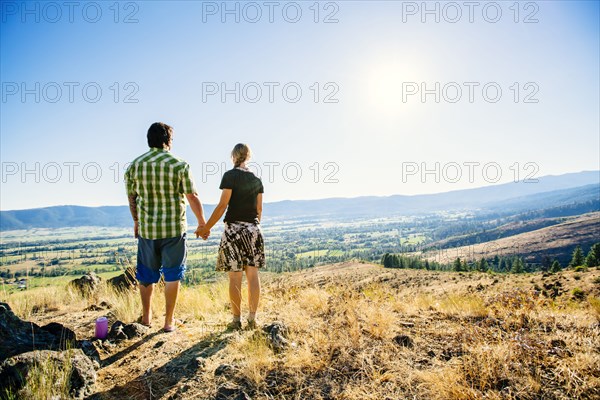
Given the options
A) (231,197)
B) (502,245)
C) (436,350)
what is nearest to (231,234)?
(231,197)

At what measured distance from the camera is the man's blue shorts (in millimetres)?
4059

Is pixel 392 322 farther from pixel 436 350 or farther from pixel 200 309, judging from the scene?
pixel 200 309

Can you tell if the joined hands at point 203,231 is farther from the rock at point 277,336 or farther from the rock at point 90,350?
the rock at point 90,350

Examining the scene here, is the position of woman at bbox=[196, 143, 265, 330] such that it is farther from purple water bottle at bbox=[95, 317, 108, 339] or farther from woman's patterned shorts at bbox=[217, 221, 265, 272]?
purple water bottle at bbox=[95, 317, 108, 339]

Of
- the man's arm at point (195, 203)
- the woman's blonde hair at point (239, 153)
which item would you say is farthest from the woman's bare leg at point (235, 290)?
the woman's blonde hair at point (239, 153)

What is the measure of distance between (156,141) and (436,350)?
4302mm

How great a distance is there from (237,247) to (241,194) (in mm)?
739

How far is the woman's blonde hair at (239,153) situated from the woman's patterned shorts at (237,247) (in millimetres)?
867

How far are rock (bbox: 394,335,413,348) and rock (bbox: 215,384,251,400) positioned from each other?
1.89 meters

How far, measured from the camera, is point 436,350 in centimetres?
347

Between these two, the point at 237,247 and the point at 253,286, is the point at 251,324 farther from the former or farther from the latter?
the point at 237,247

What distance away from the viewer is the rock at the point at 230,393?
2757mm

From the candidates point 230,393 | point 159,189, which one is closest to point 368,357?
point 230,393

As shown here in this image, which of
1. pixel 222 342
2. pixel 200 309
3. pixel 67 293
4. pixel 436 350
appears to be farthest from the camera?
pixel 67 293
